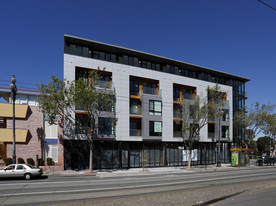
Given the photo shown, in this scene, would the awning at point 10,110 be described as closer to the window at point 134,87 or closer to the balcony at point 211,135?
the window at point 134,87

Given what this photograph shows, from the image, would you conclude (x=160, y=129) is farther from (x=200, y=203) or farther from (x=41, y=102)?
(x=200, y=203)

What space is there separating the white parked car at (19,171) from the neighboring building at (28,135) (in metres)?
6.48

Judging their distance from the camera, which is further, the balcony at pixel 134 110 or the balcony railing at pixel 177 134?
the balcony railing at pixel 177 134

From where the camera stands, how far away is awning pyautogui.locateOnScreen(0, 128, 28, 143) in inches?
1035

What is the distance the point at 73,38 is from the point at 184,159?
23.5m

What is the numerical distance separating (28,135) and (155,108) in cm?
1688

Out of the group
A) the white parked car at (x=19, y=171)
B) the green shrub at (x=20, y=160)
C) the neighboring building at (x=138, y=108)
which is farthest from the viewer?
the neighboring building at (x=138, y=108)

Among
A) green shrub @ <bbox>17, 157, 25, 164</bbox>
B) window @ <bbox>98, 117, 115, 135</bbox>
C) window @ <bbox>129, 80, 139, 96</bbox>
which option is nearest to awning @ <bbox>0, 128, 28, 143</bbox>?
green shrub @ <bbox>17, 157, 25, 164</bbox>

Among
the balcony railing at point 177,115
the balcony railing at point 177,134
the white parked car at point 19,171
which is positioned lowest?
the white parked car at point 19,171

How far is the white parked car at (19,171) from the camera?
61.4ft

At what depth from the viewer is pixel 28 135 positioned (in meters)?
27.9

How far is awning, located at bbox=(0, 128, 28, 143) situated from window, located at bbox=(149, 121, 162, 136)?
15889 millimetres

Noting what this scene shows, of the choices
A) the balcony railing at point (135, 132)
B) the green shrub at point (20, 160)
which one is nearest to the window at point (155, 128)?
the balcony railing at point (135, 132)

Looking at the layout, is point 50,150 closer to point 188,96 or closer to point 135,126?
point 135,126
